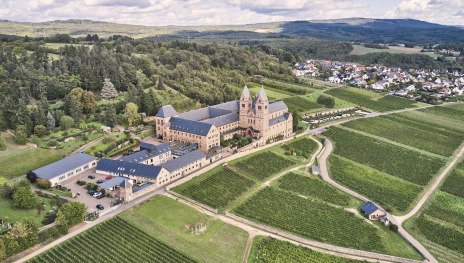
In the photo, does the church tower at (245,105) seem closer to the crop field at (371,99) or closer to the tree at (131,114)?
the tree at (131,114)

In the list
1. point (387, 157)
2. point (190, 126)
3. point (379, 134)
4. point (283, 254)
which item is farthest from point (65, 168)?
point (379, 134)

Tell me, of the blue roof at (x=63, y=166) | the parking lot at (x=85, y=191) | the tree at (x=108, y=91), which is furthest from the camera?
the tree at (x=108, y=91)

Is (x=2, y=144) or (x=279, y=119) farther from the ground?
(x=2, y=144)

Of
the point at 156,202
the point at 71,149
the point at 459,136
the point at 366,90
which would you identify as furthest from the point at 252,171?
the point at 366,90

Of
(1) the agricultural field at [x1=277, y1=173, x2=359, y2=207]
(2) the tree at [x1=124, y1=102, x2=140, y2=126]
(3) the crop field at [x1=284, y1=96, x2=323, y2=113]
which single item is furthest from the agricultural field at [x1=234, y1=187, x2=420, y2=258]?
(3) the crop field at [x1=284, y1=96, x2=323, y2=113]

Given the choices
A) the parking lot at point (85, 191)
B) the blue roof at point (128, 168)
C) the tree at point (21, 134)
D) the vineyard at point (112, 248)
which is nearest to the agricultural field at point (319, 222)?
the vineyard at point (112, 248)

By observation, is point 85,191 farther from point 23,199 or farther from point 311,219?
point 311,219

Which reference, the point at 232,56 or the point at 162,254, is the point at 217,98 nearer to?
the point at 232,56
